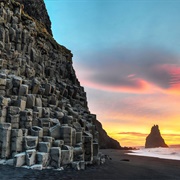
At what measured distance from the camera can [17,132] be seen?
1141 inches

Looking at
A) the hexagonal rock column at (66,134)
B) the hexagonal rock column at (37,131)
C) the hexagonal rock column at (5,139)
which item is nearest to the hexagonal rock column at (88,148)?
the hexagonal rock column at (66,134)

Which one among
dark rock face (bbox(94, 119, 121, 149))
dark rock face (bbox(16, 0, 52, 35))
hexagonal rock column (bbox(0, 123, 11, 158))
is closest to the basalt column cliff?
hexagonal rock column (bbox(0, 123, 11, 158))

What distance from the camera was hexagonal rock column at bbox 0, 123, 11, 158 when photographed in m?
28.0

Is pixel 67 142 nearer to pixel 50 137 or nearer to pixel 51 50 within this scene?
pixel 50 137

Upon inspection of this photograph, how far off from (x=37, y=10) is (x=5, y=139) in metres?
61.4

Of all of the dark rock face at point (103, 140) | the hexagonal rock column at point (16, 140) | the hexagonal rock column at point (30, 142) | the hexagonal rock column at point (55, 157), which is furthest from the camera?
the dark rock face at point (103, 140)

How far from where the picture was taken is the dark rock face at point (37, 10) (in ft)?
254

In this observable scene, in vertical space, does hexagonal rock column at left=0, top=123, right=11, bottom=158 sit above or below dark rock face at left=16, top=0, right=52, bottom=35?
below

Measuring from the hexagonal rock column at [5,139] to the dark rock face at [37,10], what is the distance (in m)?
55.7

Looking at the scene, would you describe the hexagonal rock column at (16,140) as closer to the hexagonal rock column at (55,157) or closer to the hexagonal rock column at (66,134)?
the hexagonal rock column at (55,157)

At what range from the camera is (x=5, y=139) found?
92.8 feet

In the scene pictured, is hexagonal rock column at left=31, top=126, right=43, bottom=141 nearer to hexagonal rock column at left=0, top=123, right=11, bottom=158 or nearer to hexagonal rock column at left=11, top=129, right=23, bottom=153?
hexagonal rock column at left=11, top=129, right=23, bottom=153

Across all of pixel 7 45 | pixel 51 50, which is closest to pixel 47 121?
pixel 7 45

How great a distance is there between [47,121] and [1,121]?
5.98 metres
